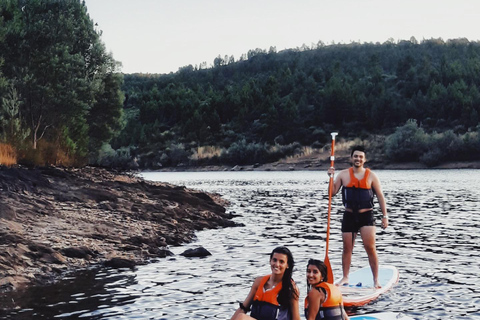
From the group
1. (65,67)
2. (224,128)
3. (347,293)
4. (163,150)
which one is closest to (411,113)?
(224,128)

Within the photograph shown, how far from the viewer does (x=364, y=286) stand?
38.9 feet

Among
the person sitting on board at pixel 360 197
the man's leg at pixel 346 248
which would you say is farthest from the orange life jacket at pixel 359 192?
the man's leg at pixel 346 248

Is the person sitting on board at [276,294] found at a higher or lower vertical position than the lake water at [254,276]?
higher

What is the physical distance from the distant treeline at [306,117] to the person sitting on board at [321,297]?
246 feet

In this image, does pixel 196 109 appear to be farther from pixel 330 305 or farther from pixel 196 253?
pixel 330 305

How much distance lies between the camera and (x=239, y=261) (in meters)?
15.4

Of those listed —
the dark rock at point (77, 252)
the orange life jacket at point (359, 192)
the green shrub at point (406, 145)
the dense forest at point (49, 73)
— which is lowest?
the dark rock at point (77, 252)

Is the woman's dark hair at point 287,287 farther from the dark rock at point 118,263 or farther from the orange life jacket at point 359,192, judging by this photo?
the dark rock at point 118,263

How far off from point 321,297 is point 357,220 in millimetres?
3896

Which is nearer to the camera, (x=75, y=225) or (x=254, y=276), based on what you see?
(x=254, y=276)

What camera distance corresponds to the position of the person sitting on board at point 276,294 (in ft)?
25.2

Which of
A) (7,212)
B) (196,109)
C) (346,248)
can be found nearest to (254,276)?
(346,248)

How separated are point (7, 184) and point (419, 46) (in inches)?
6871

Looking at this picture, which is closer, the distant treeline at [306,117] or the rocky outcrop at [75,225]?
the rocky outcrop at [75,225]
